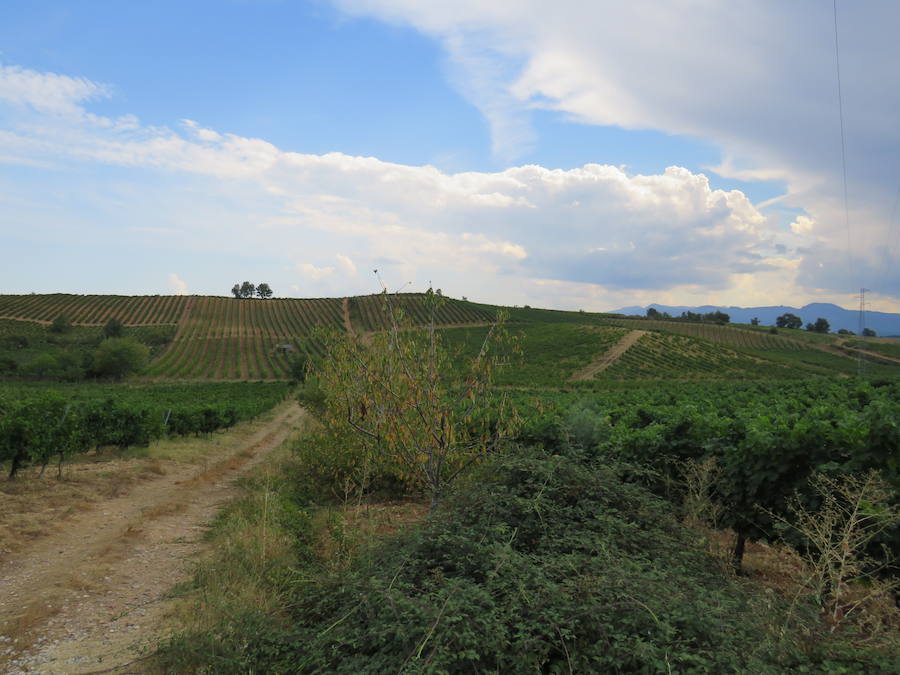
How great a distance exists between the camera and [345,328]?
54.2 meters

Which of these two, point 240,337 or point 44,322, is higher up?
point 44,322

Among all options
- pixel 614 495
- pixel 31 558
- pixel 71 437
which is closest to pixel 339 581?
pixel 614 495

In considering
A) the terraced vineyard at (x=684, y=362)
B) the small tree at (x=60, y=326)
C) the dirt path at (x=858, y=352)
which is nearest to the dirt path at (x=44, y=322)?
the small tree at (x=60, y=326)

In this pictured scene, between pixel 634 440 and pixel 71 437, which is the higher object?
pixel 634 440

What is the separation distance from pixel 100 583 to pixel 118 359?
65440 mm

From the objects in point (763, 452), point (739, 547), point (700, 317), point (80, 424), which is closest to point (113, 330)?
point (80, 424)

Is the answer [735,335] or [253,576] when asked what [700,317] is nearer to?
[735,335]

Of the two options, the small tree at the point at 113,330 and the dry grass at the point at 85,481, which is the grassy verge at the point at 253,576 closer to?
the dry grass at the point at 85,481

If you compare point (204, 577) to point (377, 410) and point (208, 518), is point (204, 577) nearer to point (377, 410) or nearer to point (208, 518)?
point (377, 410)

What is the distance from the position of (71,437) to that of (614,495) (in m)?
14.6

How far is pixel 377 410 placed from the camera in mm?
7168

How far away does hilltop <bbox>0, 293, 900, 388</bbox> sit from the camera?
211 ft

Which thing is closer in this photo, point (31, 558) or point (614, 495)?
point (614, 495)

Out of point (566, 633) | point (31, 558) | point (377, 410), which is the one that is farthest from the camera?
point (31, 558)
